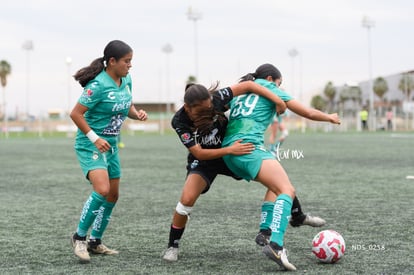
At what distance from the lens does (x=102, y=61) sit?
6.04m

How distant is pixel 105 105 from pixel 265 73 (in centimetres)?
150

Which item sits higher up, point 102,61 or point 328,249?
point 102,61

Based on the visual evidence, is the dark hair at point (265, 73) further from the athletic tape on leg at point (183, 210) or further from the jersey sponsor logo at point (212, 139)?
the athletic tape on leg at point (183, 210)

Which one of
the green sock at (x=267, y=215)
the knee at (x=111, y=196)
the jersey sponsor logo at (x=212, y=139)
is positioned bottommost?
the green sock at (x=267, y=215)

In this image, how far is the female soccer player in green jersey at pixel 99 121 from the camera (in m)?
5.82

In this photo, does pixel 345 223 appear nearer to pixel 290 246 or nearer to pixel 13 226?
pixel 290 246

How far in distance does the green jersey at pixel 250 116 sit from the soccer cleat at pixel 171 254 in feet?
3.45

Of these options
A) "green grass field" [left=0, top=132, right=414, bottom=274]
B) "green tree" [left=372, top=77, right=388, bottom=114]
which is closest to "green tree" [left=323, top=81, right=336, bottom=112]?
"green tree" [left=372, top=77, right=388, bottom=114]

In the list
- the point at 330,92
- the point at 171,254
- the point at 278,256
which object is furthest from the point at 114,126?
the point at 330,92

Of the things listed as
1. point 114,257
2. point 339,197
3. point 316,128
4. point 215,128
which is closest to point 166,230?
point 114,257

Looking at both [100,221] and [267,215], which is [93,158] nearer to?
[100,221]

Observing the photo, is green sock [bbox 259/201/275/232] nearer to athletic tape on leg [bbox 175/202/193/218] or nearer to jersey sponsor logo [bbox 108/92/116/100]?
athletic tape on leg [bbox 175/202/193/218]

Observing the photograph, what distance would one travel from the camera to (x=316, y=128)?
66.6 meters

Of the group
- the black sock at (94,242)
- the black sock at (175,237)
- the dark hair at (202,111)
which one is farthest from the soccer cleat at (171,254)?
the dark hair at (202,111)
